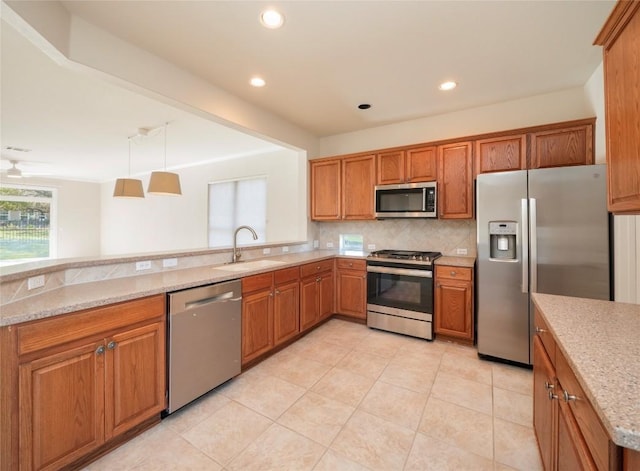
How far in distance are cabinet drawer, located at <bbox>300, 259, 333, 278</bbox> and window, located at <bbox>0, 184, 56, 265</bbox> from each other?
796 centimetres

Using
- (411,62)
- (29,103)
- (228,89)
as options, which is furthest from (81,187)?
(411,62)

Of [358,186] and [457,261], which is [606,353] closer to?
[457,261]

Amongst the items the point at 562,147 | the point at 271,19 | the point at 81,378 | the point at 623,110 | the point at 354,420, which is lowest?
the point at 354,420

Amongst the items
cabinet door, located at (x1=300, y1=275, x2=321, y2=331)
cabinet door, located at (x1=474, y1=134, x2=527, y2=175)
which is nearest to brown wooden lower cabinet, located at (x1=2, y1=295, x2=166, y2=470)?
cabinet door, located at (x1=300, y1=275, x2=321, y2=331)

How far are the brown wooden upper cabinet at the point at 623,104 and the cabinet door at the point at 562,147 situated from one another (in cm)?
172

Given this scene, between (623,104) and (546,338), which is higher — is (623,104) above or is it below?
above

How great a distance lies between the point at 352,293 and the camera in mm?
3605

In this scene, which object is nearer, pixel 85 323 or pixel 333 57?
pixel 85 323

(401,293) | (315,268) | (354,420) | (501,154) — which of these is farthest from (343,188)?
(354,420)

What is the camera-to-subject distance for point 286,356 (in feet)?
9.09

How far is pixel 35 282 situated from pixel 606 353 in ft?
8.66

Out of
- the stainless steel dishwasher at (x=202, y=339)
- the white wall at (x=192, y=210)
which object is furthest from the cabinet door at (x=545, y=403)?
the white wall at (x=192, y=210)

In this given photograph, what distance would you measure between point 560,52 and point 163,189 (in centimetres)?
417

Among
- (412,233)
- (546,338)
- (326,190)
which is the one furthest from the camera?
(326,190)
